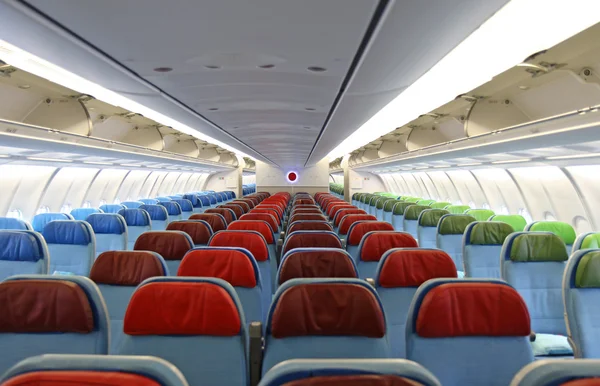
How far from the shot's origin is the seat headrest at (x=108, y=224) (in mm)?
7406

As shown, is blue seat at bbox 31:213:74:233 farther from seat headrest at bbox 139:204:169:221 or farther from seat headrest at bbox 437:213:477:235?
seat headrest at bbox 437:213:477:235

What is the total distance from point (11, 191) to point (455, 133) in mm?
9924

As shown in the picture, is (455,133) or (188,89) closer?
(188,89)

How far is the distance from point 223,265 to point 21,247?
2094 millimetres

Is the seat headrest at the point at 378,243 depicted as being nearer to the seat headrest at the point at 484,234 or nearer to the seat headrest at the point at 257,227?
the seat headrest at the point at 484,234

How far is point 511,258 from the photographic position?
15.4 ft

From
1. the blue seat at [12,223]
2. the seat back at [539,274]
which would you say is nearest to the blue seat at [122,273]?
the blue seat at [12,223]

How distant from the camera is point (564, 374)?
1366 mm

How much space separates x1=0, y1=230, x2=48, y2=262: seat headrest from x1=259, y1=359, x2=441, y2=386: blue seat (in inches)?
154

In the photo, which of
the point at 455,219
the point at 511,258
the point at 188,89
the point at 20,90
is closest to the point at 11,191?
the point at 20,90

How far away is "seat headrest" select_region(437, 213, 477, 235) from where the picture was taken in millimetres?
7145

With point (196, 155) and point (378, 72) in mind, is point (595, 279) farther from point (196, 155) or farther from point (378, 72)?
point (196, 155)

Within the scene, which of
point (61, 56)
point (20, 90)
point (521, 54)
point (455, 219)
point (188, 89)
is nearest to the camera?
point (61, 56)

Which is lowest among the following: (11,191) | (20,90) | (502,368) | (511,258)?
(502,368)
